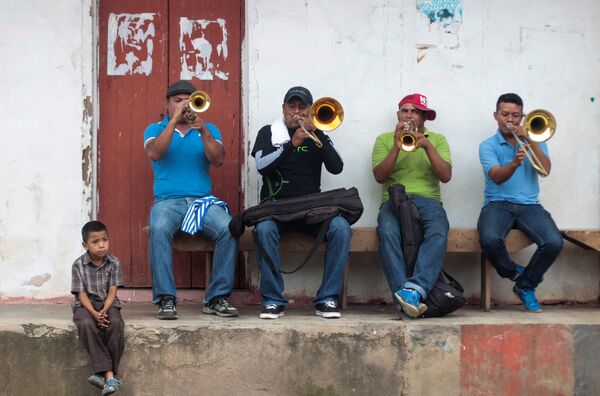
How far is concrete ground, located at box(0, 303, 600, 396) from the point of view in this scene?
18.1 feet

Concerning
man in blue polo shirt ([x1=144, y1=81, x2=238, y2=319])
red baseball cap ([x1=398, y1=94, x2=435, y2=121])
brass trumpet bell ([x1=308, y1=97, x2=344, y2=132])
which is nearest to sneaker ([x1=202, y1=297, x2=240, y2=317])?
man in blue polo shirt ([x1=144, y1=81, x2=238, y2=319])

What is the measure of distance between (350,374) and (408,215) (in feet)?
3.63

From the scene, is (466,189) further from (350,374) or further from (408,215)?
(350,374)

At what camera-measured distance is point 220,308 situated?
586 cm

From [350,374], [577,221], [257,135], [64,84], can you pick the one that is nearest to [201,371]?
[350,374]

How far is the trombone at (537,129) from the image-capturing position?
6.05m

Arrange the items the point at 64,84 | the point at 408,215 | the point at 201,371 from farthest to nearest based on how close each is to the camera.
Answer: the point at 64,84 < the point at 408,215 < the point at 201,371

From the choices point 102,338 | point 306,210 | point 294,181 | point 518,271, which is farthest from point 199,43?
point 518,271

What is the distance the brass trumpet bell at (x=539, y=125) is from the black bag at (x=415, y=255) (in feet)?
3.03

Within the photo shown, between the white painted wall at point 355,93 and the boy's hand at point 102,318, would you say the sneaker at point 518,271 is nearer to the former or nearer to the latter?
the white painted wall at point 355,93

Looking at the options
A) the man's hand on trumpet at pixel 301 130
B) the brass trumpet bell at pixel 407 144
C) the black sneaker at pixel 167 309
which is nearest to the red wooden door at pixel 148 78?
the man's hand on trumpet at pixel 301 130

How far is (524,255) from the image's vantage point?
6.54 m

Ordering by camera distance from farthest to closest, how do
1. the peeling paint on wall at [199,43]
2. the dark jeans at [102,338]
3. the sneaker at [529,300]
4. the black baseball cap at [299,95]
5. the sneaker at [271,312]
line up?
the peeling paint on wall at [199,43] → the sneaker at [529,300] → the black baseball cap at [299,95] → the sneaker at [271,312] → the dark jeans at [102,338]

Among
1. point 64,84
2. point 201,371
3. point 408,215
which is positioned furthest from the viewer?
point 64,84
